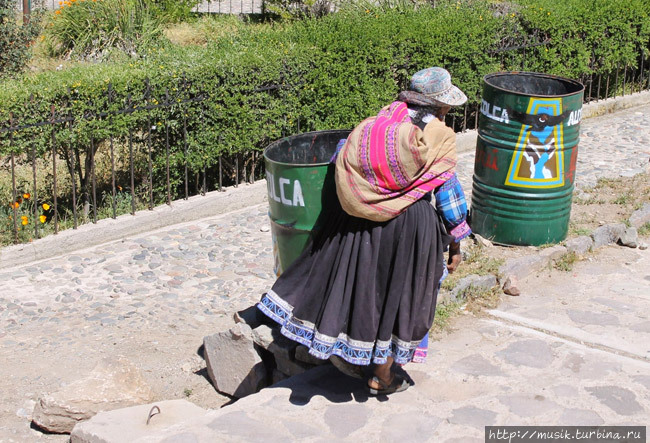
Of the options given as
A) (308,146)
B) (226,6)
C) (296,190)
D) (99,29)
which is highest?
(226,6)

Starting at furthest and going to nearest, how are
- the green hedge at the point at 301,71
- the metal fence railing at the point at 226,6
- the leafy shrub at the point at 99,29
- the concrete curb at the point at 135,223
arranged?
the metal fence railing at the point at 226,6 < the leafy shrub at the point at 99,29 < the green hedge at the point at 301,71 < the concrete curb at the point at 135,223

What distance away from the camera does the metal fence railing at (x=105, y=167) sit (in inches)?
271

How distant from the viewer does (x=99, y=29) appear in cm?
1188

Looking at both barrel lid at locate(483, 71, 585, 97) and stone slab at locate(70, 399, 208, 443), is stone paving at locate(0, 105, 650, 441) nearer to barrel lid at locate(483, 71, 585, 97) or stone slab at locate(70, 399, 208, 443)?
stone slab at locate(70, 399, 208, 443)

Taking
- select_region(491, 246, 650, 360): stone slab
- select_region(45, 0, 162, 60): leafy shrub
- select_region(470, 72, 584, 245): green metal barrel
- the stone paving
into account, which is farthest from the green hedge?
select_region(491, 246, 650, 360): stone slab

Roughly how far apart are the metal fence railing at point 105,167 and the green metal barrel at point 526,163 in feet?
8.32

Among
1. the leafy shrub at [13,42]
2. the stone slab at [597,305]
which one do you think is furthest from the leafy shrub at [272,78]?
the stone slab at [597,305]

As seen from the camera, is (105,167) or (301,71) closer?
(301,71)

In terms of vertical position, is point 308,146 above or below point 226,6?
below

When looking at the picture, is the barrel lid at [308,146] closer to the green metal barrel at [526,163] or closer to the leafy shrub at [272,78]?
the green metal barrel at [526,163]

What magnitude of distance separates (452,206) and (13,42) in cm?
759

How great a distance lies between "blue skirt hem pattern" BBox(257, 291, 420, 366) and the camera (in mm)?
4051

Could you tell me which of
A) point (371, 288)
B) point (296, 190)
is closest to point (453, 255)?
point (371, 288)

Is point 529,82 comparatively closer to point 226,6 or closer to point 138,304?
point 138,304
